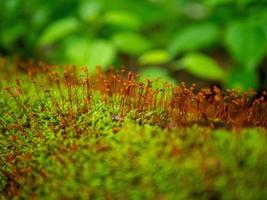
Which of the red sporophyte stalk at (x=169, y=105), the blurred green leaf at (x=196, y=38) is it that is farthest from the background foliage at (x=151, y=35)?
the red sporophyte stalk at (x=169, y=105)

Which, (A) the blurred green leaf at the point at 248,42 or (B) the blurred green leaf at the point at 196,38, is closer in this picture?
(A) the blurred green leaf at the point at 248,42

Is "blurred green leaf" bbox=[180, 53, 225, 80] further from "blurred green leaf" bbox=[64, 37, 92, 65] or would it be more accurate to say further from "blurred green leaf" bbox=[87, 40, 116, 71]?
"blurred green leaf" bbox=[64, 37, 92, 65]

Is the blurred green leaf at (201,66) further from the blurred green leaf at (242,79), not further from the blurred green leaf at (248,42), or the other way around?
the blurred green leaf at (248,42)

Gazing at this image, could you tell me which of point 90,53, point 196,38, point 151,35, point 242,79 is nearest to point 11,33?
point 90,53

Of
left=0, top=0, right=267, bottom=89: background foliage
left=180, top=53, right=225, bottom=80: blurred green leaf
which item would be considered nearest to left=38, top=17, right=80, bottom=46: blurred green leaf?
left=0, top=0, right=267, bottom=89: background foliage

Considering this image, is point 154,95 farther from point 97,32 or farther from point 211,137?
point 97,32

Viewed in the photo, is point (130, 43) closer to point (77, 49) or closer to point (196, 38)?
point (77, 49)
